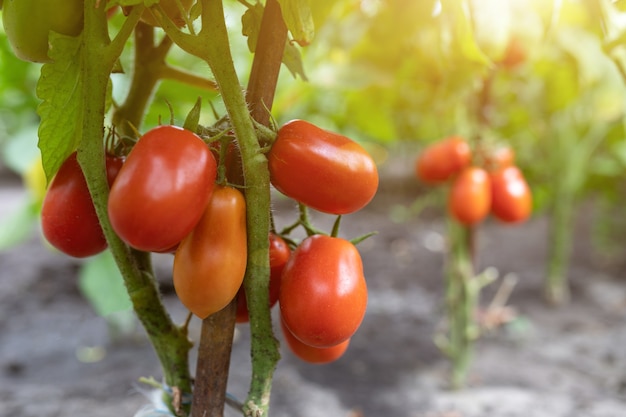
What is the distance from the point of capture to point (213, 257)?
0.45m

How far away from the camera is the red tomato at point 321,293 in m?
0.50

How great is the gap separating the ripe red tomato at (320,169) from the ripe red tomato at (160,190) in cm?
7

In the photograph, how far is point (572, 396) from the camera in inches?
71.4

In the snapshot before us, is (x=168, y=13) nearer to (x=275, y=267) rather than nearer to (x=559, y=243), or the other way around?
(x=275, y=267)

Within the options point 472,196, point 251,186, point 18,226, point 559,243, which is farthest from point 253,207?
point 559,243

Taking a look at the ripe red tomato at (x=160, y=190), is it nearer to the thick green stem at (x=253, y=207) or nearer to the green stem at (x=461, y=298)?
the thick green stem at (x=253, y=207)

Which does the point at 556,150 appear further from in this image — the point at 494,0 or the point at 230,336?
the point at 230,336

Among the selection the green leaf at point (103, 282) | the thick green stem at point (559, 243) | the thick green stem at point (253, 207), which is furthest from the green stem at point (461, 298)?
the thick green stem at point (253, 207)

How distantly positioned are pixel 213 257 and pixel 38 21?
241 mm


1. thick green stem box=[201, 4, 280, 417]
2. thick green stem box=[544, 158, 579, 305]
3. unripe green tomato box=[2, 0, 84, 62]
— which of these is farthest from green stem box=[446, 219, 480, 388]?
unripe green tomato box=[2, 0, 84, 62]

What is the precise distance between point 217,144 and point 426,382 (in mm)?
1706

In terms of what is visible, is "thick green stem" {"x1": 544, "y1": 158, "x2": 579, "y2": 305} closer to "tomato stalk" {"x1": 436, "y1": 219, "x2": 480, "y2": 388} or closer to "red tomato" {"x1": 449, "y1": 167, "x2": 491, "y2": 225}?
"tomato stalk" {"x1": 436, "y1": 219, "x2": 480, "y2": 388}

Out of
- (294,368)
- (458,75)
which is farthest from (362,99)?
(294,368)

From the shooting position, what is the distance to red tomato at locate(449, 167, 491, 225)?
5.08ft
